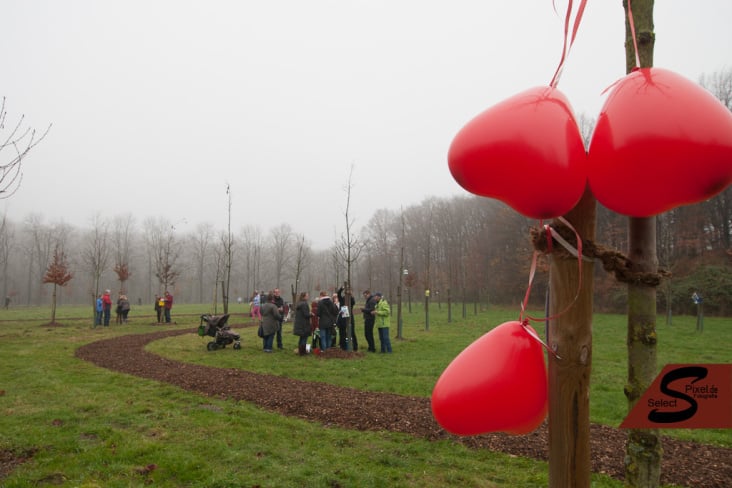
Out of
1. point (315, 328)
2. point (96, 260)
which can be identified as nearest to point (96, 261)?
point (96, 260)

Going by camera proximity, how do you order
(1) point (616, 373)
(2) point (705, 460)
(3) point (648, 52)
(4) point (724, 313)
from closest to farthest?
(3) point (648, 52), (2) point (705, 460), (1) point (616, 373), (4) point (724, 313)

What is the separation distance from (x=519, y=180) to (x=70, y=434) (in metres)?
7.13

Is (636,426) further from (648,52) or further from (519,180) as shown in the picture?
(648,52)

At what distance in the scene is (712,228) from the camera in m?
33.9

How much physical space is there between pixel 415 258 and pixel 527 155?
2400 inches

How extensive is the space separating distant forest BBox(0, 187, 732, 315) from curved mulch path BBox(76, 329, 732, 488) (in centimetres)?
1265

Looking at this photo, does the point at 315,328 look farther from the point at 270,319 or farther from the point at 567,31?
the point at 567,31

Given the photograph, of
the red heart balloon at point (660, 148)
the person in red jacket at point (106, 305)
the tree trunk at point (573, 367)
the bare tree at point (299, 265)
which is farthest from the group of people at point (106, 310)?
the red heart balloon at point (660, 148)

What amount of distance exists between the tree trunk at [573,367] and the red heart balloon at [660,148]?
232 millimetres

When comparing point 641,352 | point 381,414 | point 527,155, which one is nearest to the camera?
point 527,155

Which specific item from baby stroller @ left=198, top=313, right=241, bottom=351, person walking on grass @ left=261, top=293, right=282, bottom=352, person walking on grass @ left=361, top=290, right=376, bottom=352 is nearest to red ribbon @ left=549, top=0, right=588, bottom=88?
person walking on grass @ left=361, top=290, right=376, bottom=352

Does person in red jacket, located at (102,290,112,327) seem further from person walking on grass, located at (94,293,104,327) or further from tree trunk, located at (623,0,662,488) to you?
tree trunk, located at (623,0,662,488)

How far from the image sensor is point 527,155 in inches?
48.4

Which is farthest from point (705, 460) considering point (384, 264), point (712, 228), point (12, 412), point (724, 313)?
point (384, 264)
